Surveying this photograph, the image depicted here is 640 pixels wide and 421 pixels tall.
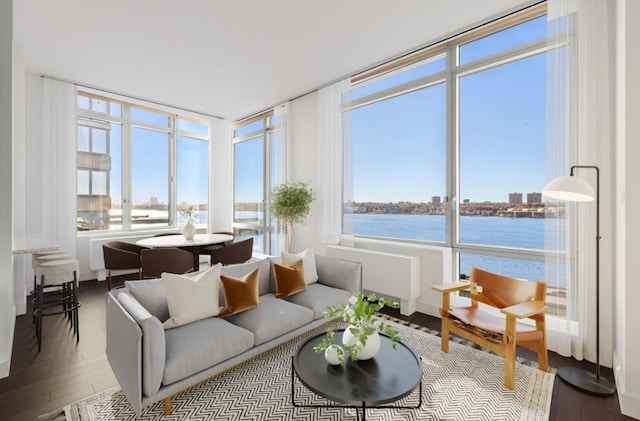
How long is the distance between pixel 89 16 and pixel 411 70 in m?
3.97

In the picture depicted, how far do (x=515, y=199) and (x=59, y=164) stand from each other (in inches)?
261

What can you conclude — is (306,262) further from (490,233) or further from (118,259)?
(118,259)

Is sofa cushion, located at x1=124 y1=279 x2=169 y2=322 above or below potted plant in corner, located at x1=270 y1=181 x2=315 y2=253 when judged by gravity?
below

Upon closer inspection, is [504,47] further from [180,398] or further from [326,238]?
[180,398]

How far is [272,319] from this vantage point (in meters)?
2.62

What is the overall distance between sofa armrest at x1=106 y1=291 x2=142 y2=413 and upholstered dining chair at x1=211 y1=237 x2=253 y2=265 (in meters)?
2.32

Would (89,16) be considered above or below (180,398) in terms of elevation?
above

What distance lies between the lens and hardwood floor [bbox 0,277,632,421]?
2.06m

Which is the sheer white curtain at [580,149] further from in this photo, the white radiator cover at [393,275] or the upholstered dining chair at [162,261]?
the upholstered dining chair at [162,261]

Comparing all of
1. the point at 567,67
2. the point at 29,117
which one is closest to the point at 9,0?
the point at 29,117

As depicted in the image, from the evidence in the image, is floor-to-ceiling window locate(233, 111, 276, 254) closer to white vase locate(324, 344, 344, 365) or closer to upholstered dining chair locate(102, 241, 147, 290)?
upholstered dining chair locate(102, 241, 147, 290)

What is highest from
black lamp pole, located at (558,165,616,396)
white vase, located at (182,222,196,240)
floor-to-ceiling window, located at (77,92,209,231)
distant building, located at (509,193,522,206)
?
floor-to-ceiling window, located at (77,92,209,231)

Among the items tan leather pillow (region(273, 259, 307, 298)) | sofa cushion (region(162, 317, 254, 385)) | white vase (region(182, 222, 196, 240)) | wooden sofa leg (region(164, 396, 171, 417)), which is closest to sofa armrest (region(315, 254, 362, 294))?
tan leather pillow (region(273, 259, 307, 298))

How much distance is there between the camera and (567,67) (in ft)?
9.10
